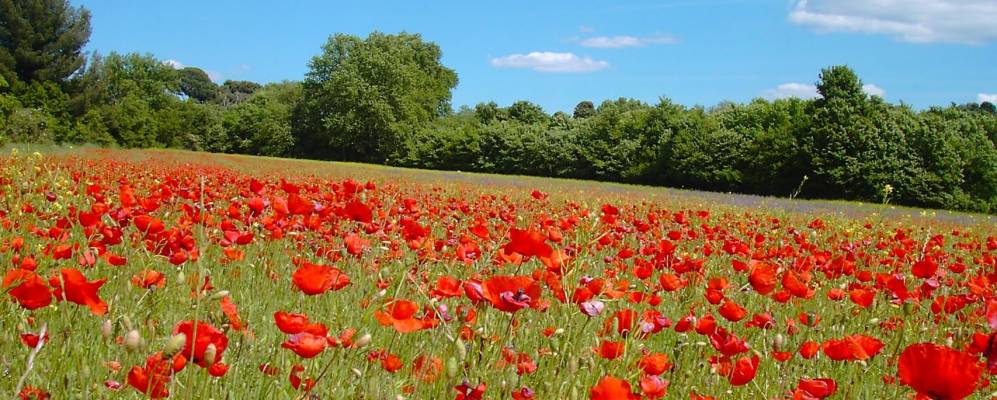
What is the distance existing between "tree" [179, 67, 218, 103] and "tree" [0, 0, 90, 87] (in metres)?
83.2

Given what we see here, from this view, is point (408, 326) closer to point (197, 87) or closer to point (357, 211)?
point (357, 211)

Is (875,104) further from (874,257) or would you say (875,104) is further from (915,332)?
(915,332)

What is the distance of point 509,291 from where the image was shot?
4.83 feet

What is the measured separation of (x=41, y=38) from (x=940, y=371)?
45893 millimetres

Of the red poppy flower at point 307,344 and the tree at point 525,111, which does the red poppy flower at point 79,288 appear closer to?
the red poppy flower at point 307,344

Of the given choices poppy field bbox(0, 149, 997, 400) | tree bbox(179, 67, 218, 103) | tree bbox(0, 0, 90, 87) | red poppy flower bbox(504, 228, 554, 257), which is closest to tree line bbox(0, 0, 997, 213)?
tree bbox(0, 0, 90, 87)

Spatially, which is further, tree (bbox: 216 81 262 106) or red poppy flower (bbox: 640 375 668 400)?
tree (bbox: 216 81 262 106)

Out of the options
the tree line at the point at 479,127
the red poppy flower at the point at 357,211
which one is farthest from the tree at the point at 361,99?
the red poppy flower at the point at 357,211

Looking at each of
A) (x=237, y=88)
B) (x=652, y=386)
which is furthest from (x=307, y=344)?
(x=237, y=88)

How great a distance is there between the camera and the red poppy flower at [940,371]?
3.15 feet

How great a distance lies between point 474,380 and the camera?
181cm

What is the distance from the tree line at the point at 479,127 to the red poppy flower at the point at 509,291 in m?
11.3

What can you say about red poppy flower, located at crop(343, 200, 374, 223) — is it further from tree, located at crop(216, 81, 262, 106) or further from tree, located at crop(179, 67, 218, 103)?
tree, located at crop(179, 67, 218, 103)

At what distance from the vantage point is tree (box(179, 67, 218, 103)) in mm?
121625
